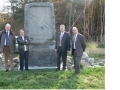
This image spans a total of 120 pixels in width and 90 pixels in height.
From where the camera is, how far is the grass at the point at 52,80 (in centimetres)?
466

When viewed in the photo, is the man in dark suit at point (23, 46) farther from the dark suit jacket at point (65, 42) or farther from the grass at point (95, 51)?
the grass at point (95, 51)

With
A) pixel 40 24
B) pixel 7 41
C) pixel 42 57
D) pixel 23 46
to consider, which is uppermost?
pixel 40 24

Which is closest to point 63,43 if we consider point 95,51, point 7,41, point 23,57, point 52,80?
point 23,57

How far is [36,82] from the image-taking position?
4.86 metres

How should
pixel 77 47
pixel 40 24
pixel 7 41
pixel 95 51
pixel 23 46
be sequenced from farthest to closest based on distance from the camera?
pixel 95 51 → pixel 40 24 → pixel 23 46 → pixel 7 41 → pixel 77 47

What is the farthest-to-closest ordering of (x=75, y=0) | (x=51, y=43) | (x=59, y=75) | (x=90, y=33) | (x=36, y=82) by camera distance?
(x=75, y=0) < (x=90, y=33) < (x=51, y=43) < (x=59, y=75) < (x=36, y=82)

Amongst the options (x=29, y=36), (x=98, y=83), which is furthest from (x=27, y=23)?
(x=98, y=83)

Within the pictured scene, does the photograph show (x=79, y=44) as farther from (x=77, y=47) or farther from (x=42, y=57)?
(x=42, y=57)

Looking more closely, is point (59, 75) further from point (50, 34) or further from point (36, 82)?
point (50, 34)

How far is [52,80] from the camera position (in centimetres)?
501

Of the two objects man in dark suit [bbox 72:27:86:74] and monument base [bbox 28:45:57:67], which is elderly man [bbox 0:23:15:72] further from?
man in dark suit [bbox 72:27:86:74]

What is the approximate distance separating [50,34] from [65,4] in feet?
21.3

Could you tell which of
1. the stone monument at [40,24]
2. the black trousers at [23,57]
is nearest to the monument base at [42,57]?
the stone monument at [40,24]

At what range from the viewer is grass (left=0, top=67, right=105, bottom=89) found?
4.66 meters
